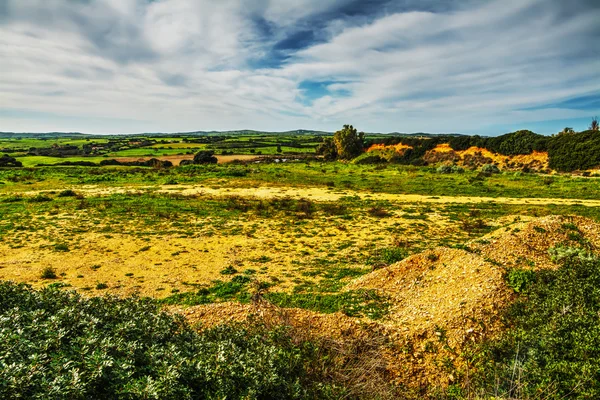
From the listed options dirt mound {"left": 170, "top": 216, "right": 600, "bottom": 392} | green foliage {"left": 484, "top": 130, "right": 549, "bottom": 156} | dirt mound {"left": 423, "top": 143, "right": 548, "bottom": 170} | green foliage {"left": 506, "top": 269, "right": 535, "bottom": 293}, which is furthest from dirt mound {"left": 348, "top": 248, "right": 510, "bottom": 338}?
green foliage {"left": 484, "top": 130, "right": 549, "bottom": 156}

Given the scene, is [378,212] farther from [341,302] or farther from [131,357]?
[131,357]

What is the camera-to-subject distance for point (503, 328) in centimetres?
803

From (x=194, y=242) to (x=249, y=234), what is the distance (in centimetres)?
320

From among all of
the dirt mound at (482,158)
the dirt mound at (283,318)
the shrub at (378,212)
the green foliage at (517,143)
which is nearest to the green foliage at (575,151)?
the dirt mound at (482,158)

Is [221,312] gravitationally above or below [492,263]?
below

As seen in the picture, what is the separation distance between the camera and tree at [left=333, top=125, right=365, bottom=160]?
274ft

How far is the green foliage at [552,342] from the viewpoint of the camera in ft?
17.6

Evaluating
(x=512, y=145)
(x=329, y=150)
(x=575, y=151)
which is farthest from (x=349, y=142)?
(x=575, y=151)

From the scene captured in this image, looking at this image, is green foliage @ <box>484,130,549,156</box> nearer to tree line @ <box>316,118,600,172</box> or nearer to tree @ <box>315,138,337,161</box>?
tree line @ <box>316,118,600,172</box>

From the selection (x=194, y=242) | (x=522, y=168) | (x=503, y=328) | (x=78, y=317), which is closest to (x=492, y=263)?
(x=503, y=328)

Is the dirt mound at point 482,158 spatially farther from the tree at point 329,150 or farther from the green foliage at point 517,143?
the tree at point 329,150

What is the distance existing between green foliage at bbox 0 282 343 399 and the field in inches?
67.8

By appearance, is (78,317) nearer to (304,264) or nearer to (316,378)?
(316,378)

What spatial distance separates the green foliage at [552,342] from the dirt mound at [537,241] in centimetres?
185
